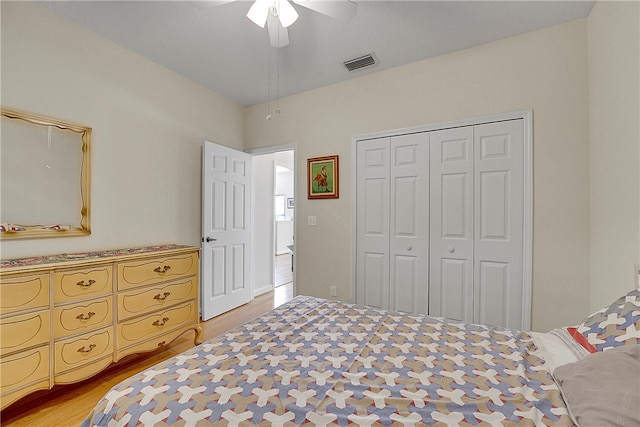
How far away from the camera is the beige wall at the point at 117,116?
2027 millimetres

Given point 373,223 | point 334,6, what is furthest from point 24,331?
point 373,223

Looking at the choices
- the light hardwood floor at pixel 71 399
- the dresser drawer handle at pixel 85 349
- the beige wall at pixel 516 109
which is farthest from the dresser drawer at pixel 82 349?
the beige wall at pixel 516 109

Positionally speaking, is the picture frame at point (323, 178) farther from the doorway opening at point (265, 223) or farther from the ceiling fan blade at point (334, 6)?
the ceiling fan blade at point (334, 6)

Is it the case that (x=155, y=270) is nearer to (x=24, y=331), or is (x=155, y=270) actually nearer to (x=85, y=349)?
(x=85, y=349)

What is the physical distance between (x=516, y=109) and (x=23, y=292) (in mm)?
3759

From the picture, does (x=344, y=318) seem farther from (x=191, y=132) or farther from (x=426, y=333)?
(x=191, y=132)

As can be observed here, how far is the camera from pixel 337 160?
3.26 metres

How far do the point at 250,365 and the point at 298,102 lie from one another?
3133mm

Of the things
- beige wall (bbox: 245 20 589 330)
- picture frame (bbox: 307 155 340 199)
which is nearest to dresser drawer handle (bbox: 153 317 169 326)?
beige wall (bbox: 245 20 589 330)

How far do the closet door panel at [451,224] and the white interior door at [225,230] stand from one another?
2345 mm

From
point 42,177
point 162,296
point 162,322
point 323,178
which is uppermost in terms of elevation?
point 323,178

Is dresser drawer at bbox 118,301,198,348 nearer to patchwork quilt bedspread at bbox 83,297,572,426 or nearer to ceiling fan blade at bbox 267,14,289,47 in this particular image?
patchwork quilt bedspread at bbox 83,297,572,426

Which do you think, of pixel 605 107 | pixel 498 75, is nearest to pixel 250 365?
pixel 605 107

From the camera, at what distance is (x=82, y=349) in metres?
1.86
